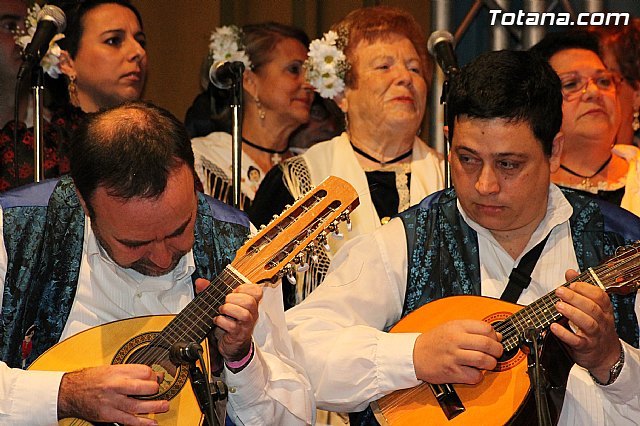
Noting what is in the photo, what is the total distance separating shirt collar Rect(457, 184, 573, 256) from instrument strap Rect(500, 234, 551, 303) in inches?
0.9

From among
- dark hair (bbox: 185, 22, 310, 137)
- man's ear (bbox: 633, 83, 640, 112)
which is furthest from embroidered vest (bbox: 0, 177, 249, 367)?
man's ear (bbox: 633, 83, 640, 112)

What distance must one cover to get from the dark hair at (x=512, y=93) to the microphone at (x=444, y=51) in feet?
2.17

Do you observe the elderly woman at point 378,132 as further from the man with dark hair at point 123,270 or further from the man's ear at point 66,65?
the man with dark hair at point 123,270

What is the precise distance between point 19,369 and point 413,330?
1.15 metres

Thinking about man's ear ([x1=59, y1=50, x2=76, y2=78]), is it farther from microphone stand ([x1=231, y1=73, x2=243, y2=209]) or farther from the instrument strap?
the instrument strap

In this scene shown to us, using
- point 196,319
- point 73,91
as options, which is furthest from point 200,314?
point 73,91

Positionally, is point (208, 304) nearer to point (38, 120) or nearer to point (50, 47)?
point (38, 120)

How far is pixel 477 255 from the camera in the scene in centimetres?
353

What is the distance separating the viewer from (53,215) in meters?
3.32

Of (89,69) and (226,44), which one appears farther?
(226,44)

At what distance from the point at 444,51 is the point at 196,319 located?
5.79 feet

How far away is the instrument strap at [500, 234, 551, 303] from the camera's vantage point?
342 centimetres
